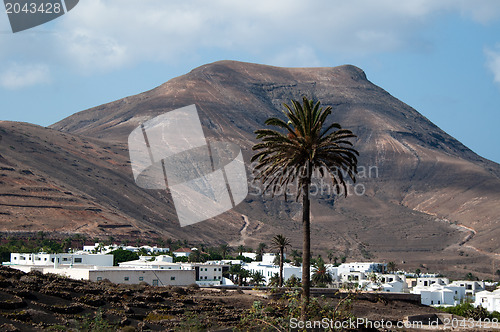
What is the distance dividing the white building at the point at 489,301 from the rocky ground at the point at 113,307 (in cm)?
3109

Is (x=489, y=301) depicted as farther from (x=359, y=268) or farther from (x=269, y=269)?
(x=359, y=268)

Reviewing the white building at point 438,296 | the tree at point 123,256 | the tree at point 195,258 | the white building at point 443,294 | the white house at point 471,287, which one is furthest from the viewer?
the tree at point 195,258

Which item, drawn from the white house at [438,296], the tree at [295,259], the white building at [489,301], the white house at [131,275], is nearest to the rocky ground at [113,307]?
the white house at [131,275]

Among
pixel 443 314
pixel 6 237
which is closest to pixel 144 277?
pixel 443 314

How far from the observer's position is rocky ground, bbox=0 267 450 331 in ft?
112

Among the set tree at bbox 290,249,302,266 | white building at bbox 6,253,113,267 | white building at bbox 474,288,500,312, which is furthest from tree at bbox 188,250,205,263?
white building at bbox 474,288,500,312

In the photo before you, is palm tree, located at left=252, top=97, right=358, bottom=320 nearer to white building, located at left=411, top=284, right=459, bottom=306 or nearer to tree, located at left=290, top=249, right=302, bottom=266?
white building, located at left=411, top=284, right=459, bottom=306

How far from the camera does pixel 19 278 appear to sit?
46.8m

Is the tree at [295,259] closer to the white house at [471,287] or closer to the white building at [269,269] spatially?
the white building at [269,269]

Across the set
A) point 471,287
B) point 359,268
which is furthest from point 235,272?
point 359,268

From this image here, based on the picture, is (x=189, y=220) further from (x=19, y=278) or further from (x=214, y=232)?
(x=19, y=278)

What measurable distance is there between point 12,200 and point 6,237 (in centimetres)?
2468

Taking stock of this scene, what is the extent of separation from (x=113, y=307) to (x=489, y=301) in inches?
2244

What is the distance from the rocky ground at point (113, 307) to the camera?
112 feet
